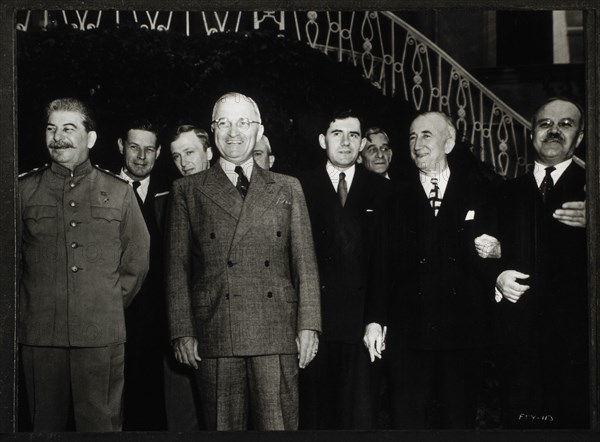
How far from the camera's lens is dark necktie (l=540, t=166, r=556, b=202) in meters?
9.78

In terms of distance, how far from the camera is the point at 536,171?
984cm

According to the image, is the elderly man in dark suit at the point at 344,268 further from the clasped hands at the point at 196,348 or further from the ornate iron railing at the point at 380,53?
the ornate iron railing at the point at 380,53

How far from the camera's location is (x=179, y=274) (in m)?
9.48

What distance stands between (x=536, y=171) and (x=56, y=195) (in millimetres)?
3702

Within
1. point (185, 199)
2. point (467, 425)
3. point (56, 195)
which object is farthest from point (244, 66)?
point (467, 425)

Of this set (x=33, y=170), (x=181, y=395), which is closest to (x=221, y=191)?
(x=33, y=170)

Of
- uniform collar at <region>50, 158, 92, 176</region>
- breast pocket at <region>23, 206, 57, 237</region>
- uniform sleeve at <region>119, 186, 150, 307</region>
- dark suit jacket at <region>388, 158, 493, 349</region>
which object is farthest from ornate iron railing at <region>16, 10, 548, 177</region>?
uniform sleeve at <region>119, 186, 150, 307</region>

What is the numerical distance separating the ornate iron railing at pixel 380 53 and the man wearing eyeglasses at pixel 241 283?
2.65 ft

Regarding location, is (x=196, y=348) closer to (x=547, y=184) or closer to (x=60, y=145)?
(x=60, y=145)

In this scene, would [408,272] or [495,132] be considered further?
[495,132]

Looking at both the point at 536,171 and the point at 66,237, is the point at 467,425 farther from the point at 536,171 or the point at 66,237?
the point at 66,237

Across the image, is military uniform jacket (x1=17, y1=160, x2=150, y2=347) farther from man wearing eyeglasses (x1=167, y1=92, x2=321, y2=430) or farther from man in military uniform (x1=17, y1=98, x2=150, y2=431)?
man wearing eyeglasses (x1=167, y1=92, x2=321, y2=430)

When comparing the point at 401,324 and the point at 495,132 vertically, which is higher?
the point at 495,132

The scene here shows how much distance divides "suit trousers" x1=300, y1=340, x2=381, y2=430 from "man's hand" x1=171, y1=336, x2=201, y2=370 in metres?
0.81
